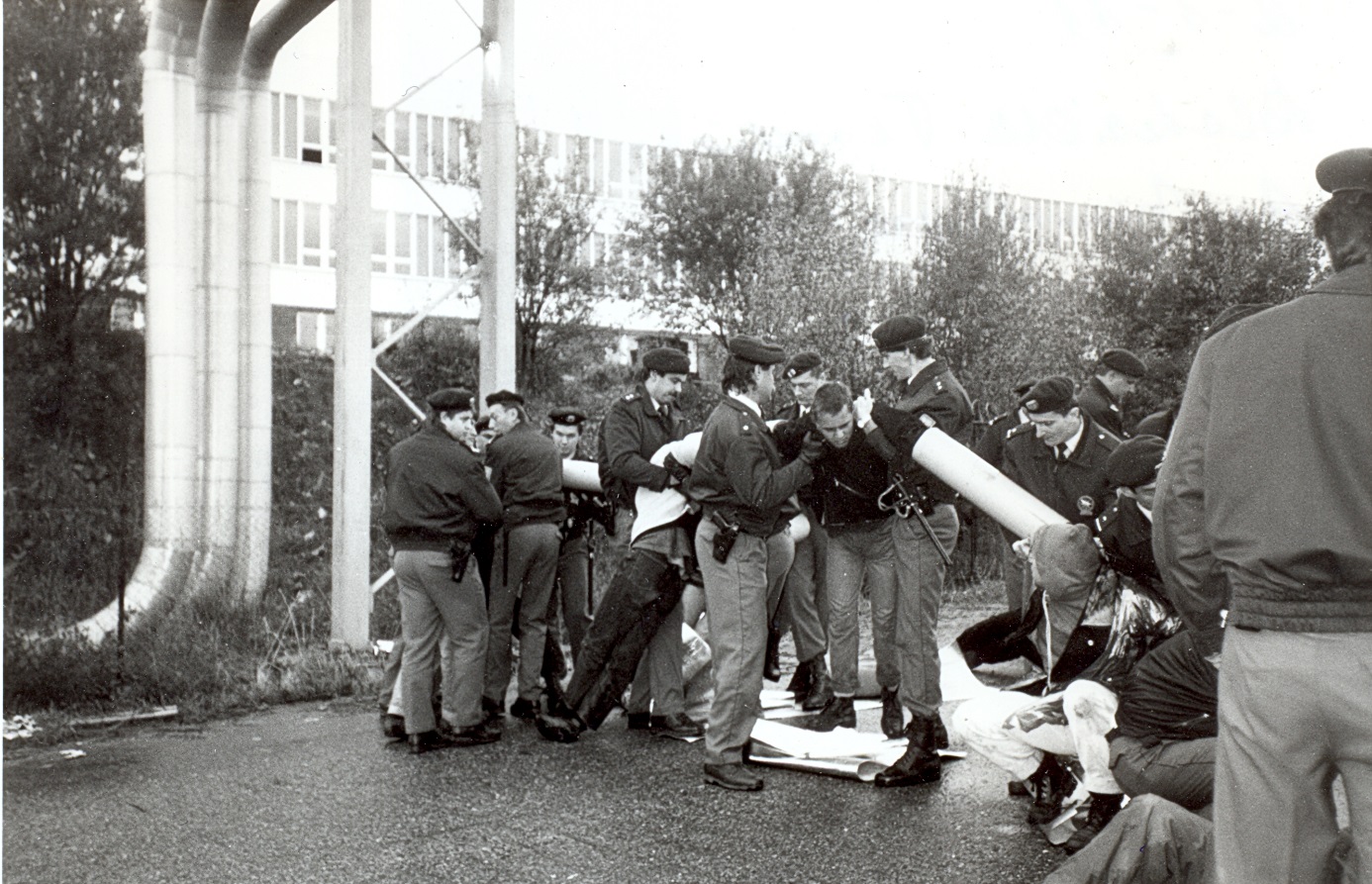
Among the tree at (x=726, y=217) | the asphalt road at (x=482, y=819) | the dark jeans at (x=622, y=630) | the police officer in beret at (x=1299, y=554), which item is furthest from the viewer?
the tree at (x=726, y=217)

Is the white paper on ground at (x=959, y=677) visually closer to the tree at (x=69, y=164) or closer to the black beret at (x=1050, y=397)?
the black beret at (x=1050, y=397)

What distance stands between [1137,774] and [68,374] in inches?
440

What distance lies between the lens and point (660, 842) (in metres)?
5.32

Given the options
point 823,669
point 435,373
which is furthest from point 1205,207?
point 823,669

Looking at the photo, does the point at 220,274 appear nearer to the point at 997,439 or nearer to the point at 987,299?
the point at 997,439

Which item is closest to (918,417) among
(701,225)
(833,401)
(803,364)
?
(833,401)

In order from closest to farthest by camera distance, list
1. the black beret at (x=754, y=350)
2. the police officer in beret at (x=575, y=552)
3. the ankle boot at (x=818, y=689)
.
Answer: the black beret at (x=754, y=350)
the ankle boot at (x=818, y=689)
the police officer in beret at (x=575, y=552)

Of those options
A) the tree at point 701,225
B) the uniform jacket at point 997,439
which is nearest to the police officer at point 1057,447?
the uniform jacket at point 997,439

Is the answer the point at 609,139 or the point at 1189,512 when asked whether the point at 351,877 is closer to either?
the point at 1189,512

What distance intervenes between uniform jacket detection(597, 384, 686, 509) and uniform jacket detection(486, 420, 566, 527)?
40 centimetres

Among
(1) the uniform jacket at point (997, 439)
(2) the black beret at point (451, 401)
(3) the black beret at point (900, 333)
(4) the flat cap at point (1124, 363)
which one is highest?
(3) the black beret at point (900, 333)

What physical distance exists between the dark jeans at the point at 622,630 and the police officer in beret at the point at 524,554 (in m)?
0.61

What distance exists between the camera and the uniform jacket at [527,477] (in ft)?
25.8

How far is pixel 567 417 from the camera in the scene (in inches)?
339
